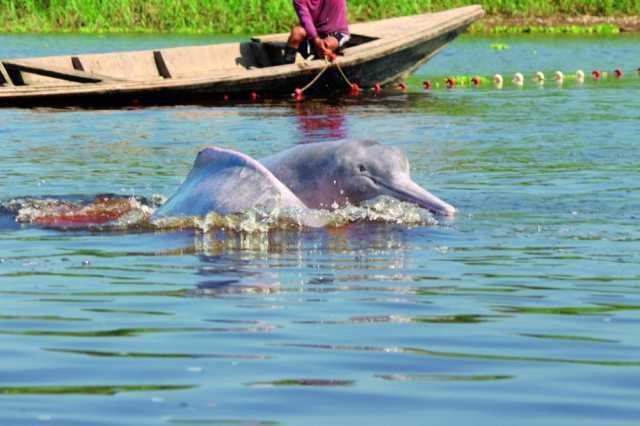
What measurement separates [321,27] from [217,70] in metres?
2.43

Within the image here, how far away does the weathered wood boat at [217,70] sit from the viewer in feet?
60.6

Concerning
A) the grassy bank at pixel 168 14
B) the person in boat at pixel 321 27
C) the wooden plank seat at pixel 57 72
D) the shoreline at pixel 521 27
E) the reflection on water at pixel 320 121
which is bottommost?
the shoreline at pixel 521 27

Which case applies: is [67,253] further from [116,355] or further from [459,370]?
[459,370]

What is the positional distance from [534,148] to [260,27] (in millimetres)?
25130

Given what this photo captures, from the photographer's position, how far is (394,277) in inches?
270

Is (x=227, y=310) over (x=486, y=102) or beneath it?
over

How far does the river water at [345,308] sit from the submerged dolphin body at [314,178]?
10.0 inches

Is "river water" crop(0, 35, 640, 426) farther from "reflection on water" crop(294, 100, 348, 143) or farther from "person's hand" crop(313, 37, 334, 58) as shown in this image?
"person's hand" crop(313, 37, 334, 58)

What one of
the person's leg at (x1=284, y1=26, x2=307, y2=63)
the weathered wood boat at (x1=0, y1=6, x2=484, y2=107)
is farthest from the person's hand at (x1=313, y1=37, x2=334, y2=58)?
the person's leg at (x1=284, y1=26, x2=307, y2=63)

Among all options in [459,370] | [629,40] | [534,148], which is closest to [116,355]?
[459,370]

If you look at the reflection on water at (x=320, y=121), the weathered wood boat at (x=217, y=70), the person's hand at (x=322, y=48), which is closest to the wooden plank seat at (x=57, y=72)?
the weathered wood boat at (x=217, y=70)

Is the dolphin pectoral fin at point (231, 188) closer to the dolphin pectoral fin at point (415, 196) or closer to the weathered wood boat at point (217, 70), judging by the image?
the dolphin pectoral fin at point (415, 196)

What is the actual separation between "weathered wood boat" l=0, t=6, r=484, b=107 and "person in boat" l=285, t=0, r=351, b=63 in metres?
0.24

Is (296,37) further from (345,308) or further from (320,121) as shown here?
(345,308)
